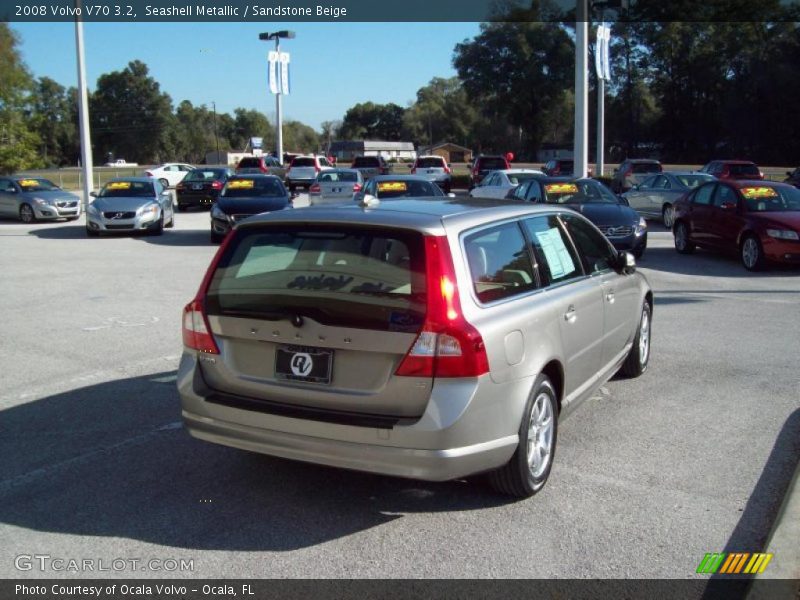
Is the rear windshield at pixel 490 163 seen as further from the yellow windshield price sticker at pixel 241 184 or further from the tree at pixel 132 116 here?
the tree at pixel 132 116

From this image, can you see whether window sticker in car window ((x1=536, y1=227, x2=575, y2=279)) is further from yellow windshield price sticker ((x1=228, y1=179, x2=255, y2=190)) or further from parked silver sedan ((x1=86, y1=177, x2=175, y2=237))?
parked silver sedan ((x1=86, y1=177, x2=175, y2=237))

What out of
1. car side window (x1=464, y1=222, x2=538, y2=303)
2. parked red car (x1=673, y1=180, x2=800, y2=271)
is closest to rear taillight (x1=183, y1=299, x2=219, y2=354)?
car side window (x1=464, y1=222, x2=538, y2=303)

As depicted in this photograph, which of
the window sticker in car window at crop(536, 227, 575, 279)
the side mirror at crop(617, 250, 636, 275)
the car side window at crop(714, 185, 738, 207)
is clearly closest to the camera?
the window sticker in car window at crop(536, 227, 575, 279)

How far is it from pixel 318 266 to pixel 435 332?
2.89 feet

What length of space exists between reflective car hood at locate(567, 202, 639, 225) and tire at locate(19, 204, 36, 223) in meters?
17.4

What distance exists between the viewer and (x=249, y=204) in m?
18.3

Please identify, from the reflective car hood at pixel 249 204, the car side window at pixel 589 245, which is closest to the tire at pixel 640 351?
the car side window at pixel 589 245

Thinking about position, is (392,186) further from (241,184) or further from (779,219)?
(779,219)

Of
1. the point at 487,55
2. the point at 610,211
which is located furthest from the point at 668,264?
the point at 487,55

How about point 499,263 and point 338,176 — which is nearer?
point 499,263

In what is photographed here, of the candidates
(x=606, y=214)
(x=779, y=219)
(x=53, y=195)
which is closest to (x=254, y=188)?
(x=606, y=214)

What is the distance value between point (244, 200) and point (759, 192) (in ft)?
35.1

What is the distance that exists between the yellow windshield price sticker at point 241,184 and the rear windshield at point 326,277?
1504cm

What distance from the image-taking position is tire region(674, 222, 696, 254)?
55.3 ft
